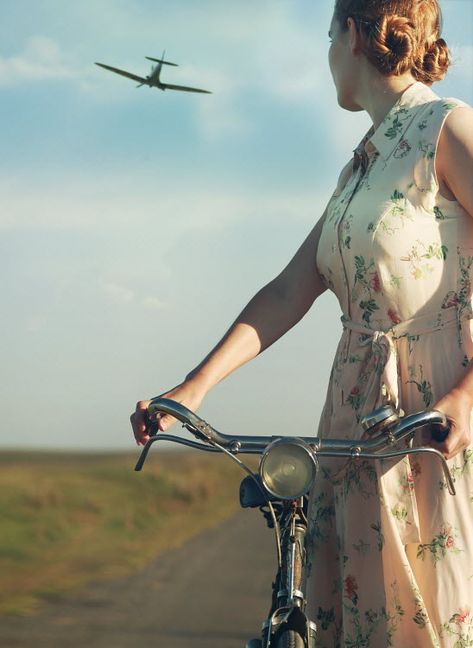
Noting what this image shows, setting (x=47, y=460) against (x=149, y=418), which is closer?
(x=149, y=418)

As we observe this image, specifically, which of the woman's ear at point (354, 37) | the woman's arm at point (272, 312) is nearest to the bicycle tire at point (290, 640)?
the woman's arm at point (272, 312)

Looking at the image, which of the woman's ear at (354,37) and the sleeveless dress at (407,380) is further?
the woman's ear at (354,37)

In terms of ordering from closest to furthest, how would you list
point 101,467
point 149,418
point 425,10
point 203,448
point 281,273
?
1. point 203,448
2. point 149,418
3. point 425,10
4. point 281,273
5. point 101,467

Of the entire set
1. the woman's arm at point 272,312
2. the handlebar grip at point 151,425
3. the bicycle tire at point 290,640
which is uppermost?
the woman's arm at point 272,312

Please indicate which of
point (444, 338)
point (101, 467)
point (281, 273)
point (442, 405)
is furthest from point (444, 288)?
point (101, 467)

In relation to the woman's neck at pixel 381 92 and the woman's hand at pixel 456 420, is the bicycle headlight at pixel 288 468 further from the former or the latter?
the woman's neck at pixel 381 92

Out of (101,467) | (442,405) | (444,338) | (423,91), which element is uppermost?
(101,467)

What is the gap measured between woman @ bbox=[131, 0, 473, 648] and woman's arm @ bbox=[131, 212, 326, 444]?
0.04 metres

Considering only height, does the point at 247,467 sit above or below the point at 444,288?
below

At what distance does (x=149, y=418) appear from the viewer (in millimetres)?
2588

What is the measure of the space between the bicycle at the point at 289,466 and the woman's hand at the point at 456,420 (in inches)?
0.7

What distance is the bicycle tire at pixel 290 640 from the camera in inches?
90.0

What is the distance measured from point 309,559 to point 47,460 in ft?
50.8

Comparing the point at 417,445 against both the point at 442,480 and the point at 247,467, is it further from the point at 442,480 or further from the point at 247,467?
the point at 247,467
